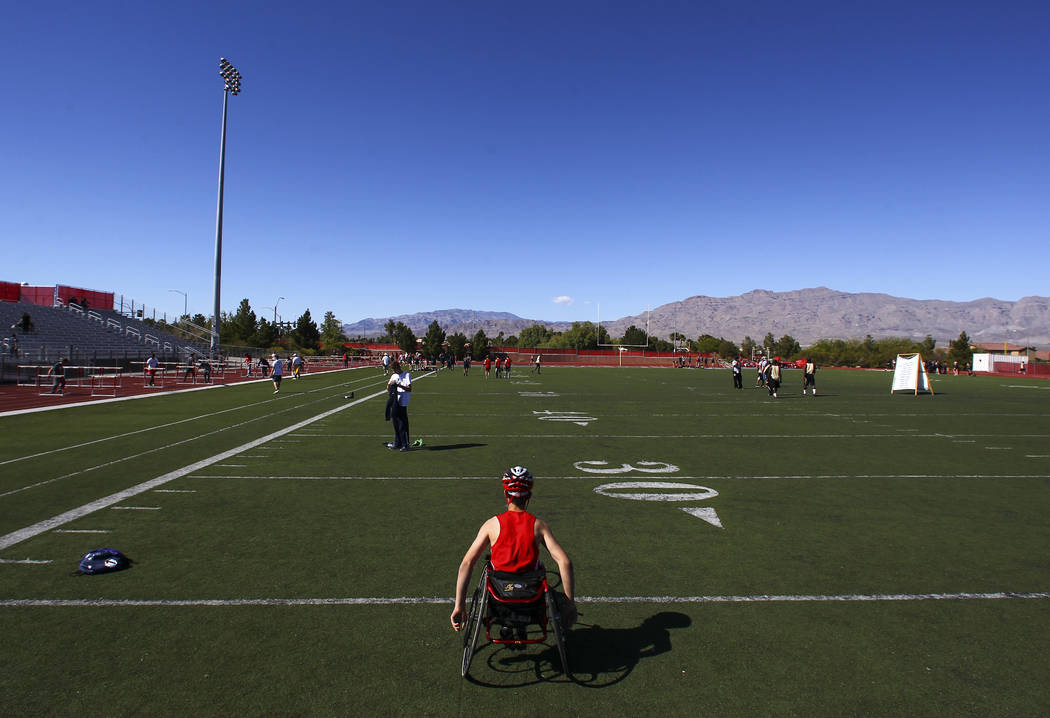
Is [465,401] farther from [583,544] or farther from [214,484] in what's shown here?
[583,544]

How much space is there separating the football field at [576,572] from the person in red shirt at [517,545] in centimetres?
55

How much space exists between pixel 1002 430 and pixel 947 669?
15683mm

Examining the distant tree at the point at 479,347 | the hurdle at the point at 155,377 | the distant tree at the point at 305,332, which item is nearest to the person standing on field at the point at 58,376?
the hurdle at the point at 155,377

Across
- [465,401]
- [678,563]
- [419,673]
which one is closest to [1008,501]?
[678,563]

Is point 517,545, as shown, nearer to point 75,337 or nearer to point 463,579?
point 463,579

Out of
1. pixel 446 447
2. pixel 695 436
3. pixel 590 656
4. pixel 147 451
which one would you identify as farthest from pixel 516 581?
pixel 695 436

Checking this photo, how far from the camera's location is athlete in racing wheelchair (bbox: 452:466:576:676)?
3617mm

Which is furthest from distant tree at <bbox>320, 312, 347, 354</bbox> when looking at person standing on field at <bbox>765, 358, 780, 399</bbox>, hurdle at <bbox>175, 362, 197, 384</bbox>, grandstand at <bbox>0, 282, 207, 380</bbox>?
person standing on field at <bbox>765, 358, 780, 399</bbox>

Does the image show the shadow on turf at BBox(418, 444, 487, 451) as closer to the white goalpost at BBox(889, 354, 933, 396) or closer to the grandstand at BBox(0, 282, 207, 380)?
the white goalpost at BBox(889, 354, 933, 396)

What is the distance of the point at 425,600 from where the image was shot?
4801mm

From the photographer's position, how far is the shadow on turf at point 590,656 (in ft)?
12.4

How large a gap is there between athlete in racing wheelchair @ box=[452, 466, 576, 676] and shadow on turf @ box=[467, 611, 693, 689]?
A: 0.58 feet

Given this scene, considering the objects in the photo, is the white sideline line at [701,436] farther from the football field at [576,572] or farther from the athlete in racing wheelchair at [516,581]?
the athlete in racing wheelchair at [516,581]

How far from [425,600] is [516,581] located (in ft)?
4.89
